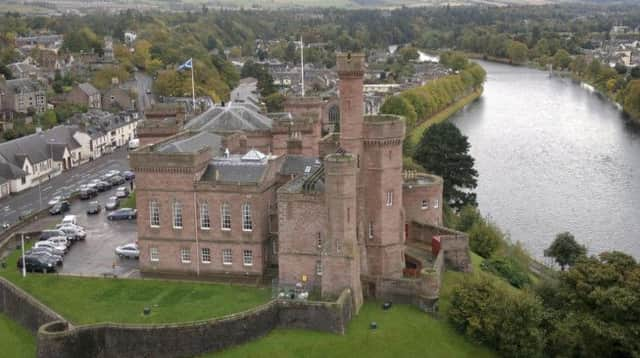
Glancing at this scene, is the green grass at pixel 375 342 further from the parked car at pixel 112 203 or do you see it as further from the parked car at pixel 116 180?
the parked car at pixel 116 180

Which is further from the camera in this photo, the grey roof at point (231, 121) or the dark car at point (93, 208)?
the dark car at point (93, 208)

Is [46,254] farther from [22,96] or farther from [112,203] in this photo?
[22,96]

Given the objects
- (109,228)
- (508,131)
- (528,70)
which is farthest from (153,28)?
(109,228)

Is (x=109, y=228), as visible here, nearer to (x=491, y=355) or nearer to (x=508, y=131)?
(x=491, y=355)

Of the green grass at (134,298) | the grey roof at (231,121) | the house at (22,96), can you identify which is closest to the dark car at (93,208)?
the grey roof at (231,121)

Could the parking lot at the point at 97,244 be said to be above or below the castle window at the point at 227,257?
below
